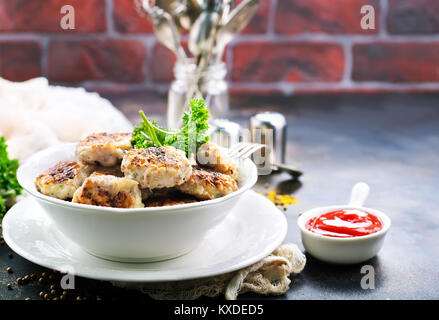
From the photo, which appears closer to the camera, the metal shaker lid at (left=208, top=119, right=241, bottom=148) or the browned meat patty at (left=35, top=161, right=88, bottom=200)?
the browned meat patty at (left=35, top=161, right=88, bottom=200)

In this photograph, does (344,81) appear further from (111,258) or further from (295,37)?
(111,258)

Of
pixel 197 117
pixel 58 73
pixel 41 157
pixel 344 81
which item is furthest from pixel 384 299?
pixel 58 73

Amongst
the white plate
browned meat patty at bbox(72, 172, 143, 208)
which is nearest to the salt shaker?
the white plate

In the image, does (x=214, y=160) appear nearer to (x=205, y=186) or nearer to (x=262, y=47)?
(x=205, y=186)

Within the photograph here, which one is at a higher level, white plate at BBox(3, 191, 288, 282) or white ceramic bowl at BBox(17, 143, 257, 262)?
white ceramic bowl at BBox(17, 143, 257, 262)

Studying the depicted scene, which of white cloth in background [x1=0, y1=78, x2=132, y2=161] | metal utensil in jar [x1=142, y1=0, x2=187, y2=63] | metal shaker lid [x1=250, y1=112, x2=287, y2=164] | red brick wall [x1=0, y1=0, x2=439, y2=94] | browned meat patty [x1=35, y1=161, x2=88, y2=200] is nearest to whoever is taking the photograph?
browned meat patty [x1=35, y1=161, x2=88, y2=200]

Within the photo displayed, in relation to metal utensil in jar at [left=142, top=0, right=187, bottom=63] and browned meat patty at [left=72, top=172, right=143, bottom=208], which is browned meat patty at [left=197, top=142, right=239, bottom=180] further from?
metal utensil in jar at [left=142, top=0, right=187, bottom=63]
